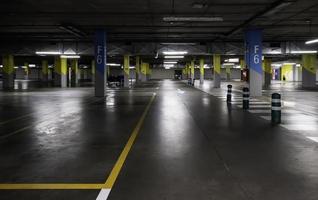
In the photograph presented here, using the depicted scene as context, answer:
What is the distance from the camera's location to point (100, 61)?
92.9ft

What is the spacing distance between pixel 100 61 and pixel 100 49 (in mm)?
927

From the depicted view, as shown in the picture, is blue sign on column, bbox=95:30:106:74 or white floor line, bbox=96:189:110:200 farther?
blue sign on column, bbox=95:30:106:74

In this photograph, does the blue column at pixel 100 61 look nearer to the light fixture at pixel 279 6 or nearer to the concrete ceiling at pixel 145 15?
the concrete ceiling at pixel 145 15

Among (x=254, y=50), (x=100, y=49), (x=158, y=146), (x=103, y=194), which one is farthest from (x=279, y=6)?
(x=100, y=49)

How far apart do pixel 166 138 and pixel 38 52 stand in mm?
34906

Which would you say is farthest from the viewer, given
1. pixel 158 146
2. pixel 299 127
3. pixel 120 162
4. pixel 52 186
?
pixel 299 127

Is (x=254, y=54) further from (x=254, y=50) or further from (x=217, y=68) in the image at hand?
(x=217, y=68)

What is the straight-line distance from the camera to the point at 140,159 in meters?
7.58

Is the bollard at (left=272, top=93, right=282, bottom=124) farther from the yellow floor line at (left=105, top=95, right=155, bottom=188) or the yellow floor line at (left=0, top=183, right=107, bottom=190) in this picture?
the yellow floor line at (left=0, top=183, right=107, bottom=190)

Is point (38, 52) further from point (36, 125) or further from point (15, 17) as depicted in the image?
point (36, 125)

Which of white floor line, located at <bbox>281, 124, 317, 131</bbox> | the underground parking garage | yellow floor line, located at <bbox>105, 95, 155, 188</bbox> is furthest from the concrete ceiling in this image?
yellow floor line, located at <bbox>105, 95, 155, 188</bbox>

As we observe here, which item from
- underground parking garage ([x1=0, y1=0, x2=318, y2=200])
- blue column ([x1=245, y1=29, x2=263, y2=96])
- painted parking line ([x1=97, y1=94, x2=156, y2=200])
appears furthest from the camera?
blue column ([x1=245, y1=29, x2=263, y2=96])

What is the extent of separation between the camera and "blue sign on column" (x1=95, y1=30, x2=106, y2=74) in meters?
28.0

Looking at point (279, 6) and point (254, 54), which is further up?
point (279, 6)
